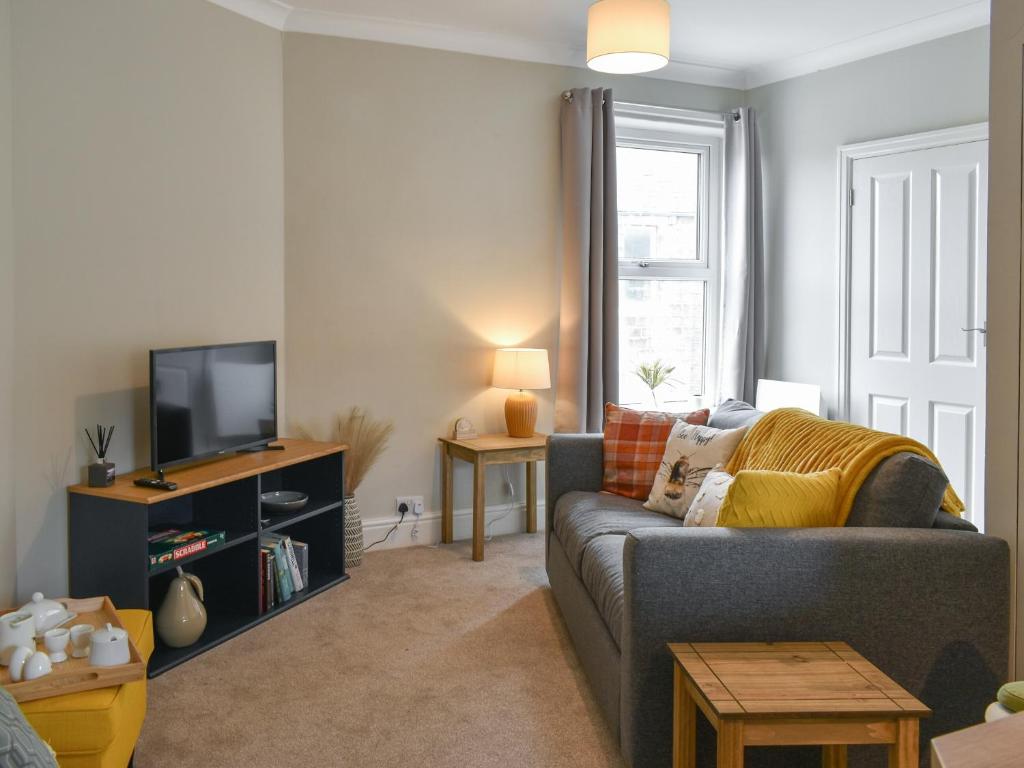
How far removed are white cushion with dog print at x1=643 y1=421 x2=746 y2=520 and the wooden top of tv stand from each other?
1.46 meters

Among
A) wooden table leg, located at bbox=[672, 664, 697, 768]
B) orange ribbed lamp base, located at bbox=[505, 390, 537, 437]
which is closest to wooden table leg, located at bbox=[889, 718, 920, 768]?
wooden table leg, located at bbox=[672, 664, 697, 768]

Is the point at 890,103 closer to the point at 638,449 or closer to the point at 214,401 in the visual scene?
the point at 638,449

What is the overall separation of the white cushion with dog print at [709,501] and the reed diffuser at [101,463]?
206 cm

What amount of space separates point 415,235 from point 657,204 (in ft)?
5.17

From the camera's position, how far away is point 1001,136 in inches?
87.4

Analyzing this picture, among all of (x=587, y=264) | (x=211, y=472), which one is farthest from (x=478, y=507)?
(x=587, y=264)

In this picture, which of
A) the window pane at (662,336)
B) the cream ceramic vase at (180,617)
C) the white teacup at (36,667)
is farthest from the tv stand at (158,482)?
the window pane at (662,336)

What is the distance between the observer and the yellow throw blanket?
2.35 m

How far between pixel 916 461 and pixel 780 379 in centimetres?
296

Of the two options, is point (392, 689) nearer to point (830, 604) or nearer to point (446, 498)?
point (830, 604)

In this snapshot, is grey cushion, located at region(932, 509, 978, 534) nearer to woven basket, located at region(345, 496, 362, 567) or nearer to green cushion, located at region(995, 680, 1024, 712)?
green cushion, located at region(995, 680, 1024, 712)

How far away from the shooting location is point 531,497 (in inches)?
183

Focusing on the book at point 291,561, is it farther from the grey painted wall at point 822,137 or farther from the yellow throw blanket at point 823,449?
the grey painted wall at point 822,137

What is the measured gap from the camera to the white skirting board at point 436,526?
172 inches
